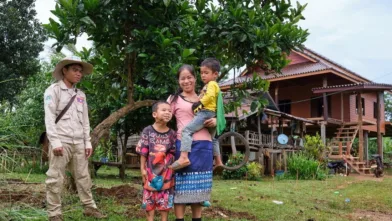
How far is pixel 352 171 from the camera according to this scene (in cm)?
1945

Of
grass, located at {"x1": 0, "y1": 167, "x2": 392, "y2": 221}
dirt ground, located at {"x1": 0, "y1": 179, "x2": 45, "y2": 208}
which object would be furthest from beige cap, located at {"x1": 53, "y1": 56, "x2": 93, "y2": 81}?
dirt ground, located at {"x1": 0, "y1": 179, "x2": 45, "y2": 208}

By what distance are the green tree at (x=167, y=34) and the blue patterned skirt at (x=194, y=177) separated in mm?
1535

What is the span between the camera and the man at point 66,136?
4258mm

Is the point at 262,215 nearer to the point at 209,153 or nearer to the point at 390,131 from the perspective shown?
the point at 209,153

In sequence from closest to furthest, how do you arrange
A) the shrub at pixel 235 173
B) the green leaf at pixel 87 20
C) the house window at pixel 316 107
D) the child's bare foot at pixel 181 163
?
the child's bare foot at pixel 181 163, the green leaf at pixel 87 20, the shrub at pixel 235 173, the house window at pixel 316 107

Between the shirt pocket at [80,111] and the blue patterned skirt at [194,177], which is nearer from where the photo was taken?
the blue patterned skirt at [194,177]

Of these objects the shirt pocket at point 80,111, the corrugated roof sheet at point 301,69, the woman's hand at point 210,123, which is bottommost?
the woman's hand at point 210,123

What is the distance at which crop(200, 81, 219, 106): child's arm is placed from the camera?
3889 millimetres

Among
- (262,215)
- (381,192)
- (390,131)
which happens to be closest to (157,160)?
(262,215)

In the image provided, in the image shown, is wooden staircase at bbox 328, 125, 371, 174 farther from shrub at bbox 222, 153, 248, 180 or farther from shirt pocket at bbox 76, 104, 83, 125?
shirt pocket at bbox 76, 104, 83, 125

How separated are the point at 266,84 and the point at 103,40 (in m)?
2.56

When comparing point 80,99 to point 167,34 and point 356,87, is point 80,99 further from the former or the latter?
point 356,87

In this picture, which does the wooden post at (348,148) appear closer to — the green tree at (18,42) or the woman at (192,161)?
the green tree at (18,42)

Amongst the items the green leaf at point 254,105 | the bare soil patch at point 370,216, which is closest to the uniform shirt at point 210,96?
the green leaf at point 254,105
